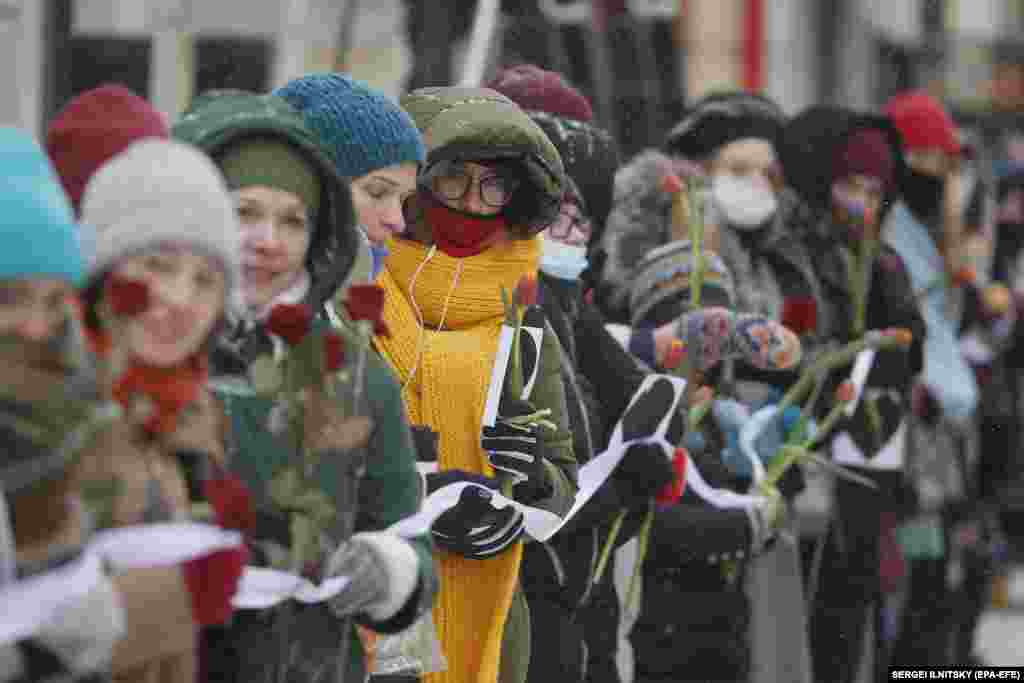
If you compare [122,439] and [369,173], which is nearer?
[122,439]

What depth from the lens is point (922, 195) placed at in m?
9.90

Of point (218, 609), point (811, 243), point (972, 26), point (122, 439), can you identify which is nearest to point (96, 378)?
point (122, 439)

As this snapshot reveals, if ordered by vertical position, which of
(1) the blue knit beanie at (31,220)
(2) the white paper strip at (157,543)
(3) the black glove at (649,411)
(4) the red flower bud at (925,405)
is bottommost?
(4) the red flower bud at (925,405)

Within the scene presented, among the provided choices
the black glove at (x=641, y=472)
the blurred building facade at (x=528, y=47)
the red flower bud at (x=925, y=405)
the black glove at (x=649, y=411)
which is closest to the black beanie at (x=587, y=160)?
the black glove at (x=649, y=411)

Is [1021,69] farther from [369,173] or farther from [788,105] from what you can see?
[369,173]

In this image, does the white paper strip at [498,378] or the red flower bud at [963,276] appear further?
the red flower bud at [963,276]

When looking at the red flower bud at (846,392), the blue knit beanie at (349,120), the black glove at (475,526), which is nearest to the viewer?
the blue knit beanie at (349,120)

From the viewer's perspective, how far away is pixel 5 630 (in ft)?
10.7

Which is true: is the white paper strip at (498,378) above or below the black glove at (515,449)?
above

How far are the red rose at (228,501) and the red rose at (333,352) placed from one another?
1.23ft

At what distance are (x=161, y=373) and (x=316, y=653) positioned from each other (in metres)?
0.74

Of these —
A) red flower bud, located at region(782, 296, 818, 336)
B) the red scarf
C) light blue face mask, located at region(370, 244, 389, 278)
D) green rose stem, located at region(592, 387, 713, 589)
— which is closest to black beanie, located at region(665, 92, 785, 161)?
red flower bud, located at region(782, 296, 818, 336)

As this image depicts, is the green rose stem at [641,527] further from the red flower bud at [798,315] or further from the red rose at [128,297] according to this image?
the red rose at [128,297]

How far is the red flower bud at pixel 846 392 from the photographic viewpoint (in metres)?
7.89
